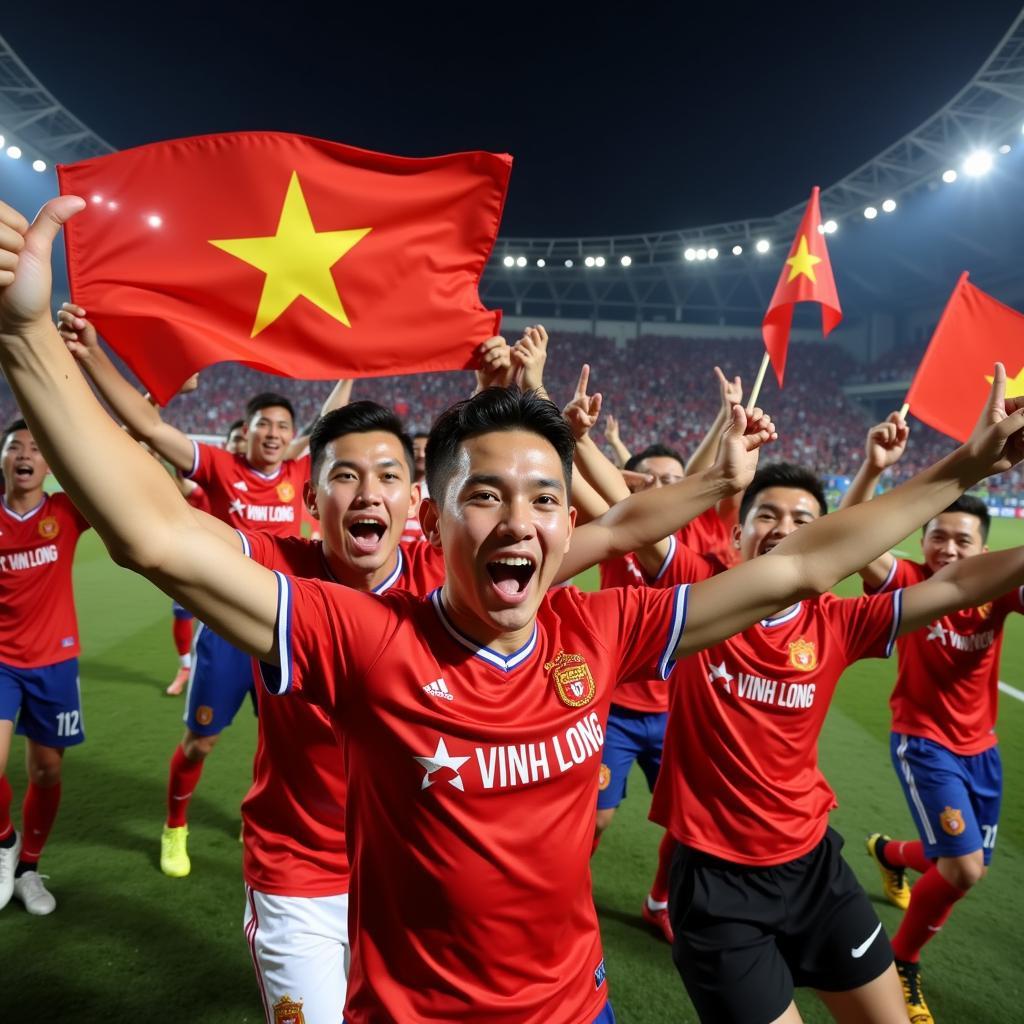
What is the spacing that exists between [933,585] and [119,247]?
3566 millimetres

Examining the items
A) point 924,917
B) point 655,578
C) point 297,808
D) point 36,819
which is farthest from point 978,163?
point 36,819

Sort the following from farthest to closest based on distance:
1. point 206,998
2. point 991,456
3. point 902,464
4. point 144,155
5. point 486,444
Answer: point 902,464 < point 144,155 < point 206,998 < point 991,456 < point 486,444

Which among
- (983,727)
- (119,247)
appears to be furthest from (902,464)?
(119,247)

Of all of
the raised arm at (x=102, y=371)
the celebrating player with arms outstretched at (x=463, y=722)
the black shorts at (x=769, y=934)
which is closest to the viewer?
the celebrating player with arms outstretched at (x=463, y=722)

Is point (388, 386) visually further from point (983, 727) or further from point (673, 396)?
point (983, 727)

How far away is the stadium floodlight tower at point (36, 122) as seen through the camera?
25.8m

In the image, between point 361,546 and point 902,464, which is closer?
point 361,546

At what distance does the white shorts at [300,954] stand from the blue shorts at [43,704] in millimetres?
2282

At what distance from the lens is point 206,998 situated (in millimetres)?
3133

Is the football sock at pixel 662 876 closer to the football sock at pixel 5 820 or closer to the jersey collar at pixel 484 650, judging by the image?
the jersey collar at pixel 484 650

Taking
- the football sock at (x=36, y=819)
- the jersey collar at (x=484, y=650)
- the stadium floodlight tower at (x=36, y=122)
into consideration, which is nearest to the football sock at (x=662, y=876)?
the jersey collar at (x=484, y=650)

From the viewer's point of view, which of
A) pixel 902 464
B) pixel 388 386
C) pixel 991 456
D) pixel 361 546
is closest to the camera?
pixel 991 456

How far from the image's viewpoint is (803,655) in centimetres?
277

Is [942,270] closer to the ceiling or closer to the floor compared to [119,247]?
closer to the ceiling
